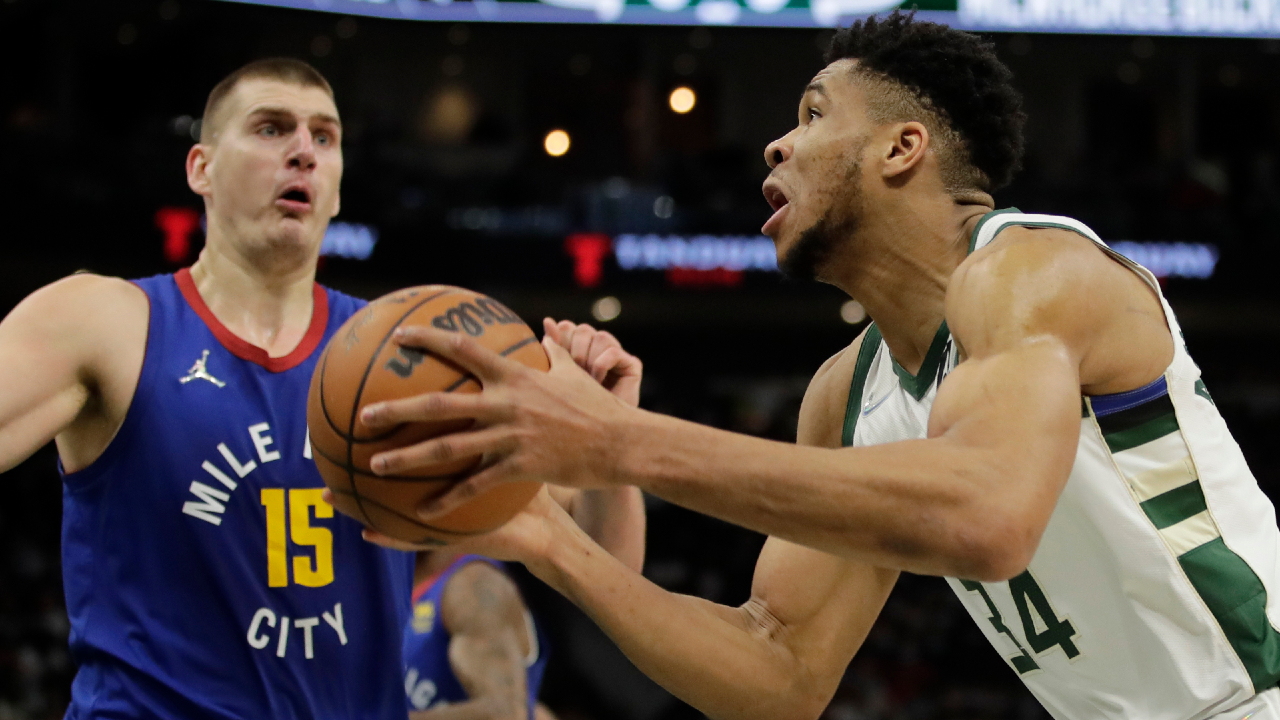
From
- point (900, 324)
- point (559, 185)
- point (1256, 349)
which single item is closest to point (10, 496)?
point (559, 185)

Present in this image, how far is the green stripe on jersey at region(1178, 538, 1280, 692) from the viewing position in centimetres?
226

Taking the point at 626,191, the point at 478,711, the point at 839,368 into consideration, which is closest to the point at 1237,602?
the point at 839,368

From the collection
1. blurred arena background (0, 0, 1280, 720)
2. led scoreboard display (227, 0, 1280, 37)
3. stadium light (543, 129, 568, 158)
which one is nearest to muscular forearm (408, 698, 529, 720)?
blurred arena background (0, 0, 1280, 720)

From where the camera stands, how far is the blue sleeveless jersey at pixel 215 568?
2574 millimetres

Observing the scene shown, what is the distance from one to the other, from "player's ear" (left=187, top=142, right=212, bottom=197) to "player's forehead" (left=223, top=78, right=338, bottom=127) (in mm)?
126

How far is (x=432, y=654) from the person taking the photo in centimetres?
463

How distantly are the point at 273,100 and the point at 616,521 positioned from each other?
1385 millimetres

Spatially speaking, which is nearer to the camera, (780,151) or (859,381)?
(780,151)

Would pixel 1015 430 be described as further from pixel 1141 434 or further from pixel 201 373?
pixel 201 373

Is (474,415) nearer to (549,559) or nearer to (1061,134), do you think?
(549,559)

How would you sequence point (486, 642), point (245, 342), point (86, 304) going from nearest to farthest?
1. point (86, 304)
2. point (245, 342)
3. point (486, 642)

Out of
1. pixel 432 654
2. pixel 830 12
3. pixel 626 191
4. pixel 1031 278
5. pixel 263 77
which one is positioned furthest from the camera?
pixel 626 191

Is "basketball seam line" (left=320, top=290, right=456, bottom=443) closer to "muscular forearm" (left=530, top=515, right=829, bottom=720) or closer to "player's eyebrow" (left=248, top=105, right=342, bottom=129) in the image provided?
"muscular forearm" (left=530, top=515, right=829, bottom=720)

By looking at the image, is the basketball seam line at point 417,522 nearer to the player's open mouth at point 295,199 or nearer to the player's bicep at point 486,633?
the player's open mouth at point 295,199
